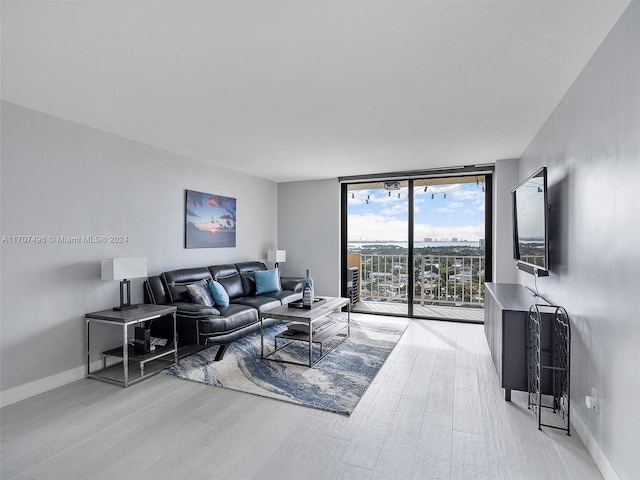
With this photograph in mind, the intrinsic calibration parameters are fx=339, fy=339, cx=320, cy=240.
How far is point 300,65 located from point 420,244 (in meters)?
4.26

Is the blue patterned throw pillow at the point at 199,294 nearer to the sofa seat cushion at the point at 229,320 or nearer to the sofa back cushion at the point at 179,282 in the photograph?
the sofa back cushion at the point at 179,282

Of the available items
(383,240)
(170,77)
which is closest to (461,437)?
(170,77)

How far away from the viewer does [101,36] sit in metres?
1.95

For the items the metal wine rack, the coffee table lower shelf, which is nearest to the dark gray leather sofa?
the coffee table lower shelf

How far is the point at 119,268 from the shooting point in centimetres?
335

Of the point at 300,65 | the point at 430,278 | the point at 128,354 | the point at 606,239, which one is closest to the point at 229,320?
the point at 128,354

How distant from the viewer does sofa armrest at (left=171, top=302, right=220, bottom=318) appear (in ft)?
12.5

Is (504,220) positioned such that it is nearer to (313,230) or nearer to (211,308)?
(313,230)

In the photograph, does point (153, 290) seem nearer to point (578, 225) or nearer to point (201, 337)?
point (201, 337)

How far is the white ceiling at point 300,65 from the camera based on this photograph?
176 cm

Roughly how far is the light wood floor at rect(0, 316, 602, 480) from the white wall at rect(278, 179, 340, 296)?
329 centimetres

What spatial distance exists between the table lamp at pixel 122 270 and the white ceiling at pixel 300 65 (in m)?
1.38

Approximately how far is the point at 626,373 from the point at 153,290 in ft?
13.8

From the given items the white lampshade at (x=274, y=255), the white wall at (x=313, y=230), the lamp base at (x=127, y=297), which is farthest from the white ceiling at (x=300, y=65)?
the white lampshade at (x=274, y=255)
